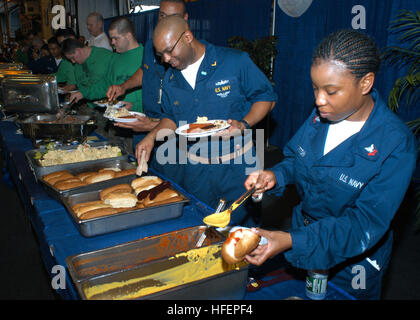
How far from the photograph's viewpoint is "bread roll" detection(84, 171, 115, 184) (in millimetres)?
1882

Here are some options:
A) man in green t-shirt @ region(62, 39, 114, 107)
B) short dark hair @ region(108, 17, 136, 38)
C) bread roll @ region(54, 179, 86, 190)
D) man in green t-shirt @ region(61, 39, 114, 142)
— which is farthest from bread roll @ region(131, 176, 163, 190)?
man in green t-shirt @ region(62, 39, 114, 107)

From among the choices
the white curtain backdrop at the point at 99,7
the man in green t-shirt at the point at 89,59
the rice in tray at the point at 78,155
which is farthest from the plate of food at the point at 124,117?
the white curtain backdrop at the point at 99,7

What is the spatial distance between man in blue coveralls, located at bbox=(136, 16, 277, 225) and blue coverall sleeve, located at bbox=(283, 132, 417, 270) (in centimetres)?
104

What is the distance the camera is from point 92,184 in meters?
1.75

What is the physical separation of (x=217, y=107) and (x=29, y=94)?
6.51 ft

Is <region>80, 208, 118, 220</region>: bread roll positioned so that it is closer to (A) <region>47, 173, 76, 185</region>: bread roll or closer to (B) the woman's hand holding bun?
(A) <region>47, 173, 76, 185</region>: bread roll

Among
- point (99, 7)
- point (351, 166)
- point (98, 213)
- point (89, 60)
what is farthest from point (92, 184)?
point (99, 7)

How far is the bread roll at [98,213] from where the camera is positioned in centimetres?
140

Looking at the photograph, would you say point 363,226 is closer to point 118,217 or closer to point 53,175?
point 118,217

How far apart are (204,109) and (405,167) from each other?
4.30 feet

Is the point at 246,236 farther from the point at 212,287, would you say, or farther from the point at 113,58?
the point at 113,58

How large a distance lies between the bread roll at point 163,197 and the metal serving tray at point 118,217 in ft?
0.23

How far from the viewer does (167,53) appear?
1834mm

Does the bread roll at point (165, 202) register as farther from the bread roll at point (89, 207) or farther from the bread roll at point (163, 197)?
the bread roll at point (89, 207)
